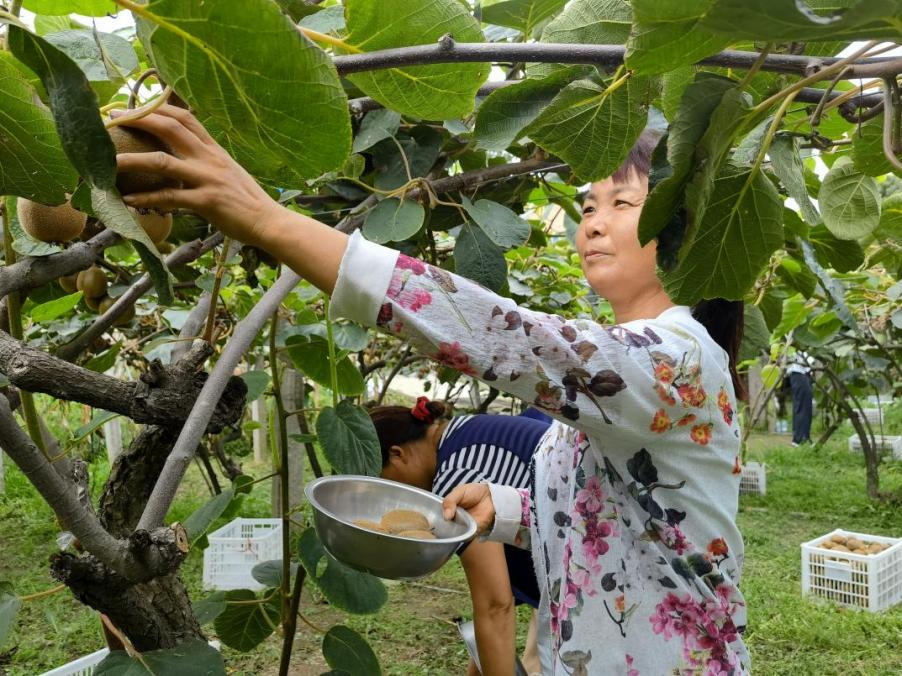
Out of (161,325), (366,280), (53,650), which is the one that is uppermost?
(366,280)

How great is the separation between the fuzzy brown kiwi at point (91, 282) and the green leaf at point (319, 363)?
557mm

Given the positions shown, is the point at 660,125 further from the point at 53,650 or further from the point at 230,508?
the point at 53,650

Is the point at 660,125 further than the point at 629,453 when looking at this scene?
Yes

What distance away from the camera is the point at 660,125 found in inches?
51.1

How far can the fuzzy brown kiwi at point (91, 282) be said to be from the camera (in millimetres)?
1812

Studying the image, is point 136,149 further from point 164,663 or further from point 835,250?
point 835,250

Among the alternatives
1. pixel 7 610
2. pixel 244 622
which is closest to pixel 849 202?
pixel 7 610

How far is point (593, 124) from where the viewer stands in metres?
0.81

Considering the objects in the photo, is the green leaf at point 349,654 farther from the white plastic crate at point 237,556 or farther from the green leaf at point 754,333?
the white plastic crate at point 237,556

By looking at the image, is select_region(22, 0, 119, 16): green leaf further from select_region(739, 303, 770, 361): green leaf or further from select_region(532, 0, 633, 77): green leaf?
select_region(739, 303, 770, 361): green leaf

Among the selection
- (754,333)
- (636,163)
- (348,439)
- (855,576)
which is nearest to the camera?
(636,163)

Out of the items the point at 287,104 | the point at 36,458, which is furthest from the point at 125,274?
the point at 287,104

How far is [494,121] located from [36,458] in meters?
0.55

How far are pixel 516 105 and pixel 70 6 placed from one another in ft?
1.64
